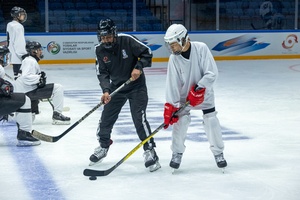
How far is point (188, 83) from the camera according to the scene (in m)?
4.45

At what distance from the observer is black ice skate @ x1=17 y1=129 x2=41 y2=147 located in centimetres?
549

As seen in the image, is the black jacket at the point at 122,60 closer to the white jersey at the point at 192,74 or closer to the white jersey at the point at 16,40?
the white jersey at the point at 192,74

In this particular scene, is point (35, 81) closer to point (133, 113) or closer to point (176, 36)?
point (133, 113)

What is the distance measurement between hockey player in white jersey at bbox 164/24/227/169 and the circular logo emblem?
8.49 meters

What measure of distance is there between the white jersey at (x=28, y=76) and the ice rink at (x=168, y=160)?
1.40 feet

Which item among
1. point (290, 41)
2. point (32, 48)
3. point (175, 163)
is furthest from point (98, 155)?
point (290, 41)

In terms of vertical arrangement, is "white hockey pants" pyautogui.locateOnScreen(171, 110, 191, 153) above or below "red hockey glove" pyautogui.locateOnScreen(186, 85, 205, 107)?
below

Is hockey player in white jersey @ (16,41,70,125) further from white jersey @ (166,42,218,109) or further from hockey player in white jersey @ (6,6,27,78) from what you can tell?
hockey player in white jersey @ (6,6,27,78)

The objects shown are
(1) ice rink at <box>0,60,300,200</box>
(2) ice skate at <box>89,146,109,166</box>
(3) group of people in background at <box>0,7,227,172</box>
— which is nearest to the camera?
(1) ice rink at <box>0,60,300,200</box>

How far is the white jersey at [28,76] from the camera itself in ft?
19.8

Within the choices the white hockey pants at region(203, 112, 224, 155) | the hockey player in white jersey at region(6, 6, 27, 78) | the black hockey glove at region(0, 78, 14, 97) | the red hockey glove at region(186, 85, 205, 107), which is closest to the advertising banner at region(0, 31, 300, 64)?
the hockey player in white jersey at region(6, 6, 27, 78)

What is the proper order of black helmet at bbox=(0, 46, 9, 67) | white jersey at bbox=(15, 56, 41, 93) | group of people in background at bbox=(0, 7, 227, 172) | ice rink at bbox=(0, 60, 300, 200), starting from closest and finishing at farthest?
ice rink at bbox=(0, 60, 300, 200) < group of people in background at bbox=(0, 7, 227, 172) < black helmet at bbox=(0, 46, 9, 67) < white jersey at bbox=(15, 56, 41, 93)

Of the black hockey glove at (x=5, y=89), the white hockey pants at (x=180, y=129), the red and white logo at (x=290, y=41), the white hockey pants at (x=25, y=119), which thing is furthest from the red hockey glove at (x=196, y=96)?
the red and white logo at (x=290, y=41)

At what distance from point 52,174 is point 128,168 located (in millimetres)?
533
